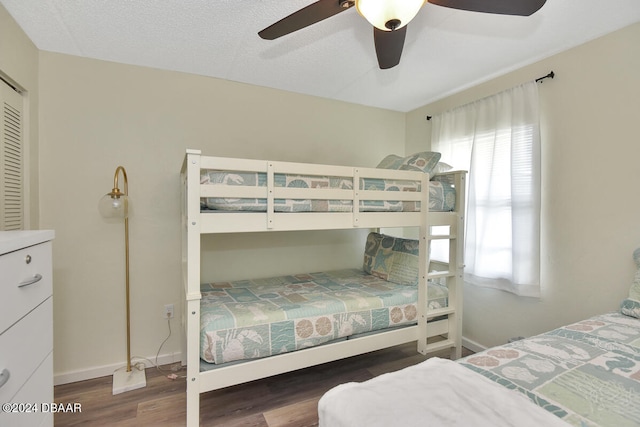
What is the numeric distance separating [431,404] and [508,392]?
261 millimetres

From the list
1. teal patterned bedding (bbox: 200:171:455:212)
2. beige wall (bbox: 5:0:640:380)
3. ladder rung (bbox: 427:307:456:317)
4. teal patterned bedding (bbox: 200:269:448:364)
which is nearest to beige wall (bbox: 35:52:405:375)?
beige wall (bbox: 5:0:640:380)

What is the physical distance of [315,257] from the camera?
3.02 m

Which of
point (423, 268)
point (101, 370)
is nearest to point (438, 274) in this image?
point (423, 268)

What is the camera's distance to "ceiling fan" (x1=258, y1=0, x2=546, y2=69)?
Answer: 1.12 metres

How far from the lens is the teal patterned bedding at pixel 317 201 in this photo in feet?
5.33

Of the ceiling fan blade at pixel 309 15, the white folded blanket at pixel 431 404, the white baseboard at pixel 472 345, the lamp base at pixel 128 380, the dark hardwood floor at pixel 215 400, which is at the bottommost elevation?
the dark hardwood floor at pixel 215 400

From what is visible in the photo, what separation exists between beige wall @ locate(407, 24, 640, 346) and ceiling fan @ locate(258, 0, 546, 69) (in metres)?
1.12

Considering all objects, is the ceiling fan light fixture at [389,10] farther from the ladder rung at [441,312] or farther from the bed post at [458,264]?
the ladder rung at [441,312]

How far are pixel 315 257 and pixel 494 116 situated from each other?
1.99 meters

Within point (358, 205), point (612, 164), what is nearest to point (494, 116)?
point (612, 164)

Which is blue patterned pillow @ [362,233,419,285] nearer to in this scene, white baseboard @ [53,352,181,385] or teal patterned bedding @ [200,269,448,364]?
teal patterned bedding @ [200,269,448,364]

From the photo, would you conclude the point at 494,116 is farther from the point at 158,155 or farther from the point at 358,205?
the point at 158,155

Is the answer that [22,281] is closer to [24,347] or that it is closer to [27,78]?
[24,347]

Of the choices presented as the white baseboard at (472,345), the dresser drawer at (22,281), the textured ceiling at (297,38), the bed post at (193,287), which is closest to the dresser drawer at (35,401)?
the dresser drawer at (22,281)
